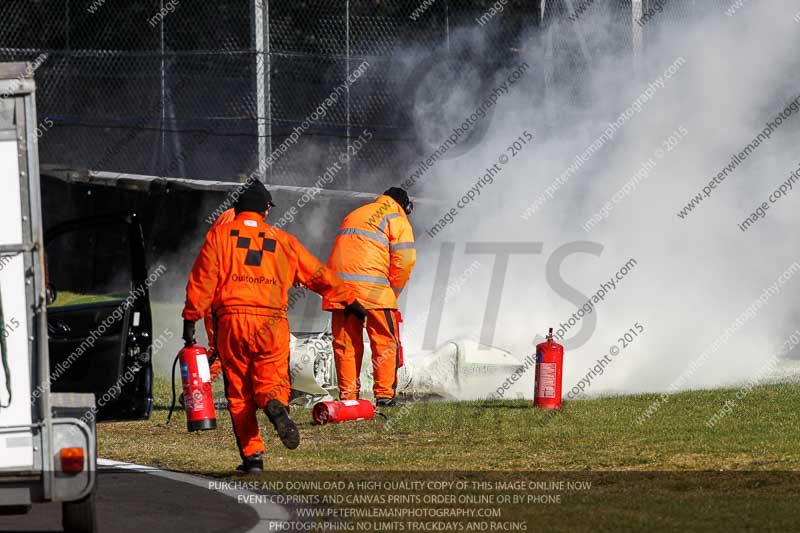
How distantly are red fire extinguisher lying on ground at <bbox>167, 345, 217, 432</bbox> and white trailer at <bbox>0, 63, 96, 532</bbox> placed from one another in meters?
2.47

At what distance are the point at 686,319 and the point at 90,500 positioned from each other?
29.5ft

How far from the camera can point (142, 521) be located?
24.3ft

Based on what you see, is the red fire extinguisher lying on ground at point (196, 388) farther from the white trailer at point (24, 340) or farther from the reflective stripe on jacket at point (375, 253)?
the reflective stripe on jacket at point (375, 253)

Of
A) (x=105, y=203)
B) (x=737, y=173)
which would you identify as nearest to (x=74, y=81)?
(x=105, y=203)

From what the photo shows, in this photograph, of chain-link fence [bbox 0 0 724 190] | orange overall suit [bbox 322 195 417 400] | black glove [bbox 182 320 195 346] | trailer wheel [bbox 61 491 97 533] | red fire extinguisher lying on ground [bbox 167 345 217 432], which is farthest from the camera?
chain-link fence [bbox 0 0 724 190]

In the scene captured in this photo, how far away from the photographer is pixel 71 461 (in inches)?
258

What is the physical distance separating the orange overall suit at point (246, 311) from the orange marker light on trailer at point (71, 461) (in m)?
2.20

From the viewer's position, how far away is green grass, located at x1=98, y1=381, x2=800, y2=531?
7.29 metres

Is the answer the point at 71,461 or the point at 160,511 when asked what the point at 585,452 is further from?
the point at 71,461

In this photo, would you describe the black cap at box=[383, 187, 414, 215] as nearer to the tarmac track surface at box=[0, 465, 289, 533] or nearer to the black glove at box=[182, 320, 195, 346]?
the black glove at box=[182, 320, 195, 346]

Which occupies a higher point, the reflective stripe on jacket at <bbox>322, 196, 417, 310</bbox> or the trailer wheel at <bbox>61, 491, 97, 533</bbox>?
the reflective stripe on jacket at <bbox>322, 196, 417, 310</bbox>

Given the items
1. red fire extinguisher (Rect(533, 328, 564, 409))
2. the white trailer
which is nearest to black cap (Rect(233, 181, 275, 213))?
the white trailer

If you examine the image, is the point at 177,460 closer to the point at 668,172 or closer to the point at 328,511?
the point at 328,511

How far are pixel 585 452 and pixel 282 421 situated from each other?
2.16m
